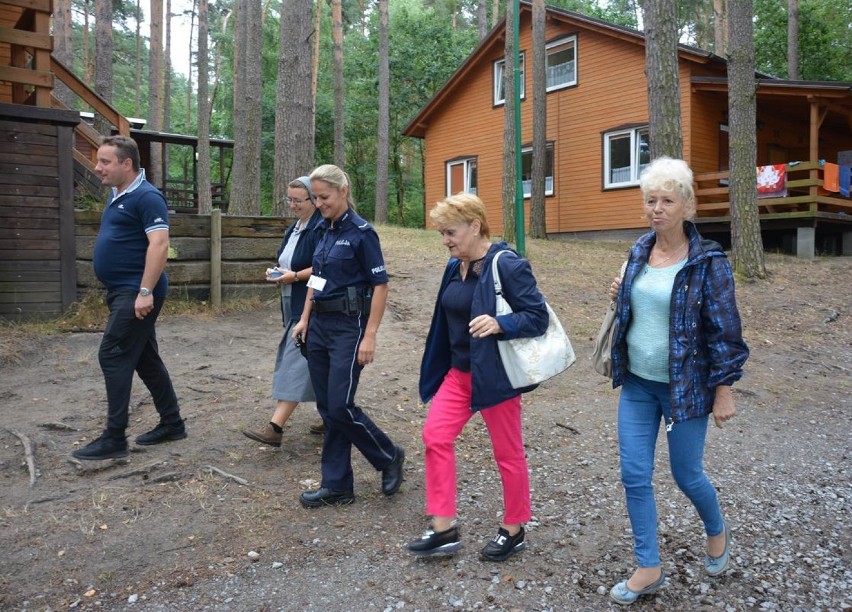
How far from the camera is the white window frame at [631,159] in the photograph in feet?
66.2

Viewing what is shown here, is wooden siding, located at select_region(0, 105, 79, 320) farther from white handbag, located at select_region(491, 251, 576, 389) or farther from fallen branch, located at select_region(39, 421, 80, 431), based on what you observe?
white handbag, located at select_region(491, 251, 576, 389)

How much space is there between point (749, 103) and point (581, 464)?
33.0ft

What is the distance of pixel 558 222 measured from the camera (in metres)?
22.5

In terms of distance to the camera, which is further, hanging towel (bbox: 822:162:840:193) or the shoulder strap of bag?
hanging towel (bbox: 822:162:840:193)

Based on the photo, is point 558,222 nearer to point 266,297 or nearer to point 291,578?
point 266,297

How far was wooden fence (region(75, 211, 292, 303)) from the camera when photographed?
9.20 meters

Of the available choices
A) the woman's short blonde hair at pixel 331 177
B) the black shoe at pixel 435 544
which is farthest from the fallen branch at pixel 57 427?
the black shoe at pixel 435 544

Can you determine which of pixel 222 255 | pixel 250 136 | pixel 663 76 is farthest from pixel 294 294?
pixel 250 136

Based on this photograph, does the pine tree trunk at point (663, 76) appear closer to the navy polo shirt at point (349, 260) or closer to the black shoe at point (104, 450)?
the navy polo shirt at point (349, 260)

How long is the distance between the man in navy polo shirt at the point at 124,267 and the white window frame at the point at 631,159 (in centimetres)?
1726

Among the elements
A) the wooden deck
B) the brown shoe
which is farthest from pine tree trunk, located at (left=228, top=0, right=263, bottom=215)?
the brown shoe

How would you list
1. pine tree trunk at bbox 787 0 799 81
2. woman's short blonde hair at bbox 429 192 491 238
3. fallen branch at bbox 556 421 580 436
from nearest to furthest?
woman's short blonde hair at bbox 429 192 491 238 < fallen branch at bbox 556 421 580 436 < pine tree trunk at bbox 787 0 799 81

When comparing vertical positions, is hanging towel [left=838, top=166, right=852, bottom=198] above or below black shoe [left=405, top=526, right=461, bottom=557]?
above

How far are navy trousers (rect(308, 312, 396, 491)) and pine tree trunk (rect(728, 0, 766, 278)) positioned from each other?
10420 mm
